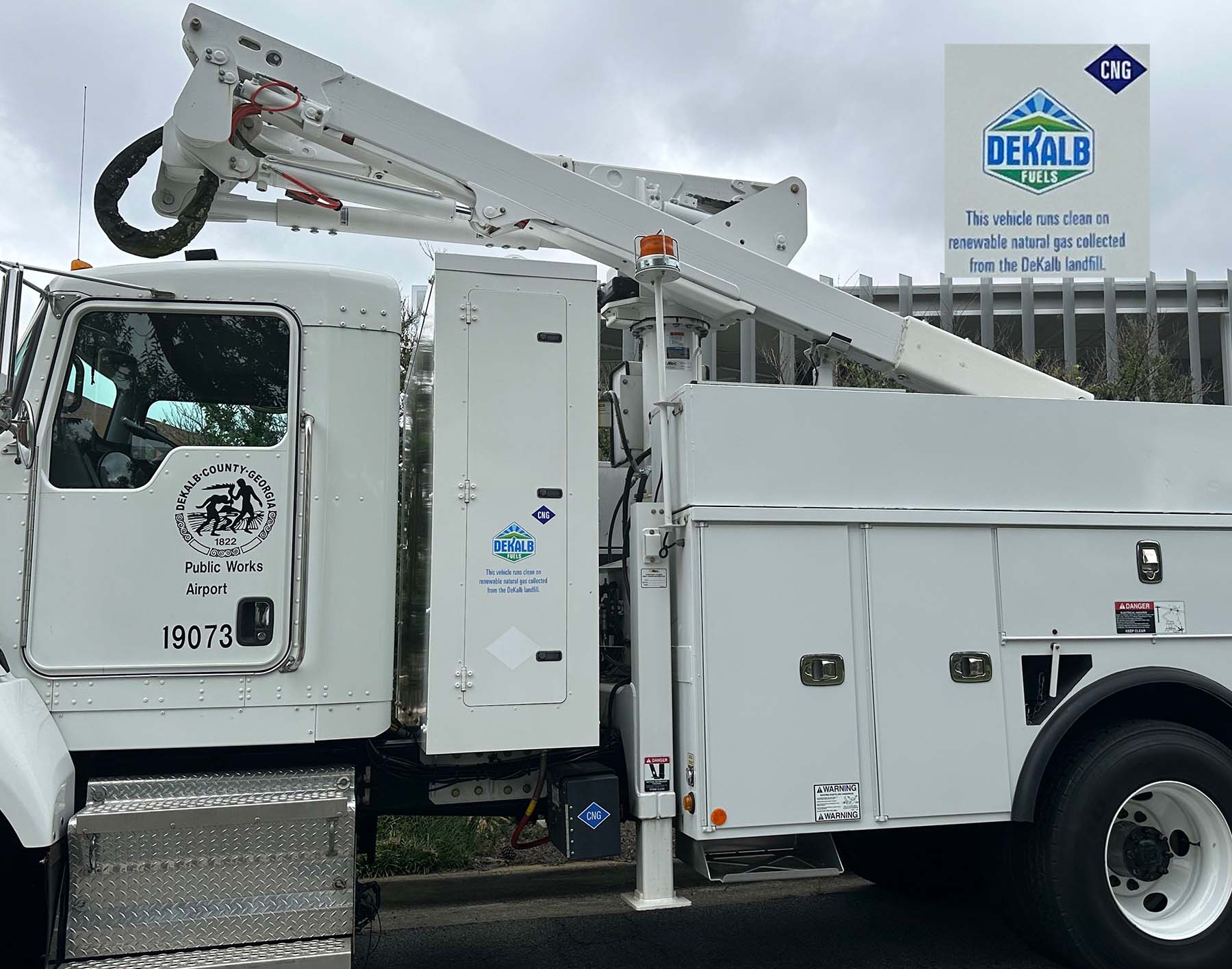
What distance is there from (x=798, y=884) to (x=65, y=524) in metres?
4.75

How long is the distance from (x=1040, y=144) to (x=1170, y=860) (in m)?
6.85

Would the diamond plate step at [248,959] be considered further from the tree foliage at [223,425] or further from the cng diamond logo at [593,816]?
the tree foliage at [223,425]

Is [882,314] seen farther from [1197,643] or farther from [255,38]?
[255,38]

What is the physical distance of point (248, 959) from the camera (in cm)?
354

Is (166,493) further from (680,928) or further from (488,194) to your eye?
(680,928)

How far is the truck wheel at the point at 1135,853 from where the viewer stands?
4332mm

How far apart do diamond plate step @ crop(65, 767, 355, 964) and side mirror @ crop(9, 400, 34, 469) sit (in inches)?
45.9

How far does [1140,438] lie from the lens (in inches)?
186

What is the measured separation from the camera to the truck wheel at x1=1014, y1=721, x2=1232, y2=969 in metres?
4.33

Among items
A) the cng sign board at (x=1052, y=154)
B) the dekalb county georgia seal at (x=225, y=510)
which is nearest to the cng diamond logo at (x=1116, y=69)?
the cng sign board at (x=1052, y=154)

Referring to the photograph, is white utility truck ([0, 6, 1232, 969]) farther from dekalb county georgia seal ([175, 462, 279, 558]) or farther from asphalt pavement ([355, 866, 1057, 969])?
asphalt pavement ([355, 866, 1057, 969])

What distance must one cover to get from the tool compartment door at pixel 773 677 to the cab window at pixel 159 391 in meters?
1.80

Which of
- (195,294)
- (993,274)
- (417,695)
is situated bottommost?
(417,695)

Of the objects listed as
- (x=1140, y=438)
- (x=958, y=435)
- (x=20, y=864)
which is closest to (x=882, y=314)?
(x=958, y=435)
